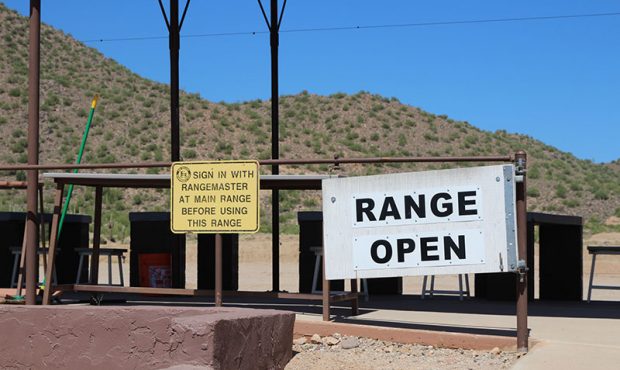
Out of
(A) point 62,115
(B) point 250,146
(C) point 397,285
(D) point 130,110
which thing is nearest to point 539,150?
(B) point 250,146

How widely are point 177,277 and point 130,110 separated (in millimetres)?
45311

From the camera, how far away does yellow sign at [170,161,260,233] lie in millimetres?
10531

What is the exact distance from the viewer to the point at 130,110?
59.2 m

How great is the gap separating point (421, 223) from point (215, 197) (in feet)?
7.87

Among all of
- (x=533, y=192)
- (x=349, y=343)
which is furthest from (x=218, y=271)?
(x=533, y=192)

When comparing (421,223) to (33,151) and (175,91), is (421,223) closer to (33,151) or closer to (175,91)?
A: (33,151)

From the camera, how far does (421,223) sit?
948 cm

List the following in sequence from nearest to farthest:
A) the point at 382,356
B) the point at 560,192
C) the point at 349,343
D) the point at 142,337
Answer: the point at 142,337
the point at 382,356
the point at 349,343
the point at 560,192

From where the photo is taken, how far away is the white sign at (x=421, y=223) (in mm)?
9125

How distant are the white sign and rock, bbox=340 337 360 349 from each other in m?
0.64

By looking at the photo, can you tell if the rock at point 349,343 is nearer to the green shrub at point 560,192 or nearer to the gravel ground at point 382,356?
the gravel ground at point 382,356

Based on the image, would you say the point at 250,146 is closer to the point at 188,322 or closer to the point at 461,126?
the point at 461,126

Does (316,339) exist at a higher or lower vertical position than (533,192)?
lower

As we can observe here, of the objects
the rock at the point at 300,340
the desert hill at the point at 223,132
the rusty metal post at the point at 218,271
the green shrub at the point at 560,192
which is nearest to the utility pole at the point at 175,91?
the rusty metal post at the point at 218,271
